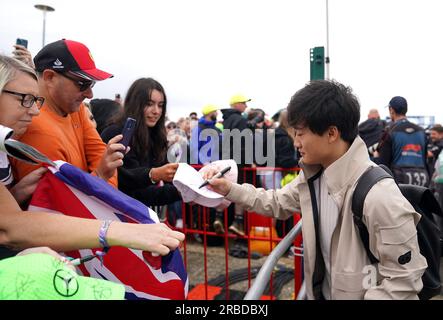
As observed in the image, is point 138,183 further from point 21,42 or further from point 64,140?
point 21,42

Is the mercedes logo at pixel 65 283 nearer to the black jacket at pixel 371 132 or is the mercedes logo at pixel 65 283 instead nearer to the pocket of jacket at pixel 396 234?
the pocket of jacket at pixel 396 234

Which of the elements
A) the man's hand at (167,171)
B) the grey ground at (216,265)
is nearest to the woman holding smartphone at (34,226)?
the man's hand at (167,171)

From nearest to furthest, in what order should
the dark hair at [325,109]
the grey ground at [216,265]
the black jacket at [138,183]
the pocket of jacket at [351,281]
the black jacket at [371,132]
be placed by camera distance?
1. the pocket of jacket at [351,281]
2. the dark hair at [325,109]
3. the black jacket at [138,183]
4. the grey ground at [216,265]
5. the black jacket at [371,132]

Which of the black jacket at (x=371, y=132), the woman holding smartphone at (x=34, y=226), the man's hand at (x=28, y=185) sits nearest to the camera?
the woman holding smartphone at (x=34, y=226)

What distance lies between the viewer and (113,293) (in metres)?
0.93

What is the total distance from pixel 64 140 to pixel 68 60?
0.42m

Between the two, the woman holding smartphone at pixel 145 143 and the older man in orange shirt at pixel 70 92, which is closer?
the older man in orange shirt at pixel 70 92

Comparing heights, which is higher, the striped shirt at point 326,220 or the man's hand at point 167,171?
the man's hand at point 167,171

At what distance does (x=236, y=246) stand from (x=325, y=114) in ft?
12.9

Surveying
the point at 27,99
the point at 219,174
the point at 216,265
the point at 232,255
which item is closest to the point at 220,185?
the point at 219,174

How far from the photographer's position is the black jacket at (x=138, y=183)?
2.43 meters

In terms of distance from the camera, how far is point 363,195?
145 centimetres

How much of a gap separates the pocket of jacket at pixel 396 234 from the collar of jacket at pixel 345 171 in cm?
24

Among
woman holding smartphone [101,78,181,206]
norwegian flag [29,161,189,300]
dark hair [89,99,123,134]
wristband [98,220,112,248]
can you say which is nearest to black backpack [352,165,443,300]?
norwegian flag [29,161,189,300]
